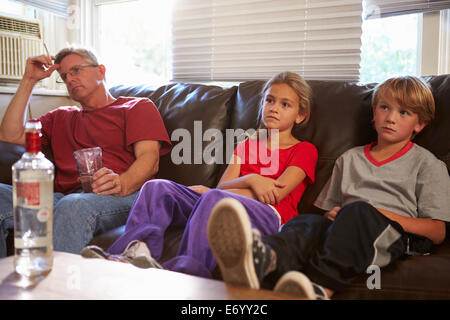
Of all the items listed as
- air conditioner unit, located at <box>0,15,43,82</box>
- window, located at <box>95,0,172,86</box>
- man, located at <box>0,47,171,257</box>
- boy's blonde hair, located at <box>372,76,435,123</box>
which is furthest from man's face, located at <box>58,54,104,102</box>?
boy's blonde hair, located at <box>372,76,435,123</box>

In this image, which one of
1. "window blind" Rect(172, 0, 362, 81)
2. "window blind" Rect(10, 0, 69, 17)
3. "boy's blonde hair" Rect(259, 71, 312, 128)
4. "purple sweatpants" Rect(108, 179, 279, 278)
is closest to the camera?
"purple sweatpants" Rect(108, 179, 279, 278)

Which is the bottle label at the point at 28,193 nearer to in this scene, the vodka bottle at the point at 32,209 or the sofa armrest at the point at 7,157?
the vodka bottle at the point at 32,209

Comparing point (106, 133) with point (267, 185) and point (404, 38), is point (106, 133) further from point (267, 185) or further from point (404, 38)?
point (404, 38)

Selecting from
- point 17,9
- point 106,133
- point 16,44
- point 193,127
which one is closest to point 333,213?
point 193,127

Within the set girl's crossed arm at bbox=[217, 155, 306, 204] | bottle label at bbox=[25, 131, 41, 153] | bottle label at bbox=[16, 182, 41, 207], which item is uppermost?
bottle label at bbox=[25, 131, 41, 153]

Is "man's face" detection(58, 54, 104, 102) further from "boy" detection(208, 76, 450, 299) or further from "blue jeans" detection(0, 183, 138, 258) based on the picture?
"boy" detection(208, 76, 450, 299)

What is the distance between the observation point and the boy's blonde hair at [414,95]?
4.72 ft

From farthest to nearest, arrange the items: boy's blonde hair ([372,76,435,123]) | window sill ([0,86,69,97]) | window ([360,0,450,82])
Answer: window sill ([0,86,69,97]), window ([360,0,450,82]), boy's blonde hair ([372,76,435,123])

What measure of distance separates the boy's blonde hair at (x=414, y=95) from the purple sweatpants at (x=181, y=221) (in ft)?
2.05

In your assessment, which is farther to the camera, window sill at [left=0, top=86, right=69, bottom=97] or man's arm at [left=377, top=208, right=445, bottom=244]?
window sill at [left=0, top=86, right=69, bottom=97]

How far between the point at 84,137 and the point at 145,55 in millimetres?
3307

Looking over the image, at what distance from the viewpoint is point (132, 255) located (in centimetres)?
119

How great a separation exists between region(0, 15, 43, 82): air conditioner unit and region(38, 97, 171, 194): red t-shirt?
734 millimetres

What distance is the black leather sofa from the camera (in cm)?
107
